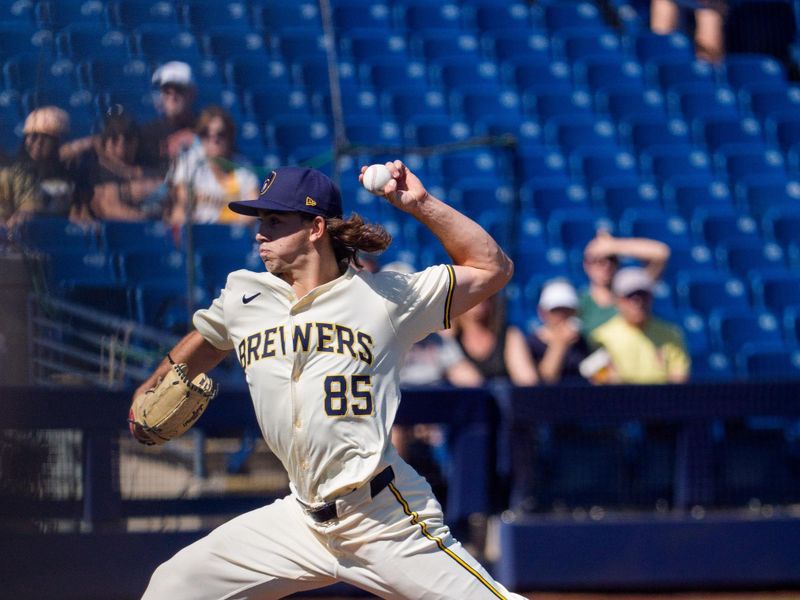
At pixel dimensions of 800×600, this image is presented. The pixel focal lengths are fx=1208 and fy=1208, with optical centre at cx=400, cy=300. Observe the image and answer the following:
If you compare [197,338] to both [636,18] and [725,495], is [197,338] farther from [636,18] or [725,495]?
[636,18]

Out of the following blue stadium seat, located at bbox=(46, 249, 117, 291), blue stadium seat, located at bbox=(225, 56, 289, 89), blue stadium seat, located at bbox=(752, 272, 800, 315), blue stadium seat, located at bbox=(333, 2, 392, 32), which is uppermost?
blue stadium seat, located at bbox=(333, 2, 392, 32)

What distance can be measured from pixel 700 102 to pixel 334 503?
27.2 feet

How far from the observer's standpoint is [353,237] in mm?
3703

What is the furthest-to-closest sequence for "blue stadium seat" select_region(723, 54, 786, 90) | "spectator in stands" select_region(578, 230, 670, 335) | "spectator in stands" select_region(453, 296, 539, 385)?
"blue stadium seat" select_region(723, 54, 786, 90)
"spectator in stands" select_region(578, 230, 670, 335)
"spectator in stands" select_region(453, 296, 539, 385)

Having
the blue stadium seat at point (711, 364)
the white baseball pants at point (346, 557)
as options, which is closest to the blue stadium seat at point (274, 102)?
the blue stadium seat at point (711, 364)

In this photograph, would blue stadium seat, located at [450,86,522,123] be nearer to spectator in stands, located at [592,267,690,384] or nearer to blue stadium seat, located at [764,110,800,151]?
blue stadium seat, located at [764,110,800,151]

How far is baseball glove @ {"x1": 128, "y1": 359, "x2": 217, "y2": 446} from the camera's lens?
12.3 ft

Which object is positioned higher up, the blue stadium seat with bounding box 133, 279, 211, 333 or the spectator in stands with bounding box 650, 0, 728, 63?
the spectator in stands with bounding box 650, 0, 728, 63

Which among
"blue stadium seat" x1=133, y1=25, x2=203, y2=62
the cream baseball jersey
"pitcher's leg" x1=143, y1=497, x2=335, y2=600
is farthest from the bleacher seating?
"pitcher's leg" x1=143, y1=497, x2=335, y2=600

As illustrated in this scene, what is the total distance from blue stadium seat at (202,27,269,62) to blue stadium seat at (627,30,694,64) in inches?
159

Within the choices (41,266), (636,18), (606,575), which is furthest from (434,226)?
(636,18)

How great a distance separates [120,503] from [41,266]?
1455mm

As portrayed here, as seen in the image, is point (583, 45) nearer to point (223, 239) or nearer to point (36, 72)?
point (223, 239)

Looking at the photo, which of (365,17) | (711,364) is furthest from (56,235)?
(365,17)
